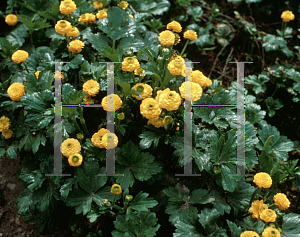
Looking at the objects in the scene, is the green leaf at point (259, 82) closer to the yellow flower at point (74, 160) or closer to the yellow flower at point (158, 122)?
the yellow flower at point (158, 122)

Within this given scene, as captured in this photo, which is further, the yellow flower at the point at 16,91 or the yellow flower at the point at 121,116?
the yellow flower at the point at 16,91

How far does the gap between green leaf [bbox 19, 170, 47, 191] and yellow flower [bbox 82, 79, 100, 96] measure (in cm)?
54

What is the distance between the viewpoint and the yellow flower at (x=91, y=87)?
1.46 meters

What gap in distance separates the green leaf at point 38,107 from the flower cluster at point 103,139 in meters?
0.29

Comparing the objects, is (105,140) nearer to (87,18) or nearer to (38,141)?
(38,141)

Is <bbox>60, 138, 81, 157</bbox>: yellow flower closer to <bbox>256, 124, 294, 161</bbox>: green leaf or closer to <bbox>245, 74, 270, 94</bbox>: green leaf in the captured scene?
<bbox>256, 124, 294, 161</bbox>: green leaf

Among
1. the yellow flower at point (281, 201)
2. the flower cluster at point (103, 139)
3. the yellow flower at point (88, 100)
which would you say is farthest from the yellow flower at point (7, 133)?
the yellow flower at point (281, 201)

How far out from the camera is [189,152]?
1404 millimetres

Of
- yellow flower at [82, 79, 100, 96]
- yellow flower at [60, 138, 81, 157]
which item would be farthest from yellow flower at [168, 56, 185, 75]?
yellow flower at [60, 138, 81, 157]

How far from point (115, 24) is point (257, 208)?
1.40 metres

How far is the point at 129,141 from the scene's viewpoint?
1.41 meters

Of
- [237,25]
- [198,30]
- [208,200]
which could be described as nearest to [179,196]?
[208,200]

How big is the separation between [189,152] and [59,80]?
862 mm

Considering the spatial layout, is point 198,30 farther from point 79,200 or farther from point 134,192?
point 79,200
